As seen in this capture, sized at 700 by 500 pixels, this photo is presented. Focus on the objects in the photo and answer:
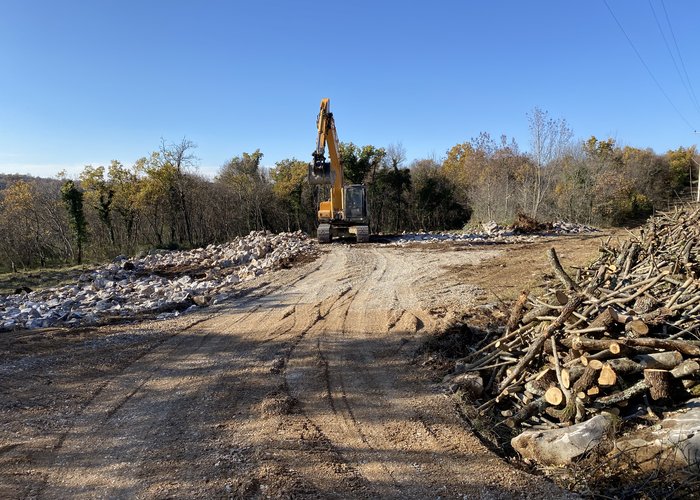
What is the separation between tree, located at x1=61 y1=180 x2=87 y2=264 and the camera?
101 feet

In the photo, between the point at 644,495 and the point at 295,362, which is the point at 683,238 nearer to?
the point at 644,495

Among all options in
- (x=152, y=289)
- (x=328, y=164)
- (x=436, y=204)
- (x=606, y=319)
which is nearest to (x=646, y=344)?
(x=606, y=319)

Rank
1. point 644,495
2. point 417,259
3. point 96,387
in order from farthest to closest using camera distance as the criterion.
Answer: point 417,259
point 96,387
point 644,495

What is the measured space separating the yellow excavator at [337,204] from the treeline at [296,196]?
10066mm

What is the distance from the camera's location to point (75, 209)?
31.4 meters

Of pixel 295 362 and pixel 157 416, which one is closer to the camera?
pixel 157 416

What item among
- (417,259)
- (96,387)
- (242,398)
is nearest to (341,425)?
(242,398)

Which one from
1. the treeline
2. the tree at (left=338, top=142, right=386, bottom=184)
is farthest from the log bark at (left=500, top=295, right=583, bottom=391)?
the tree at (left=338, top=142, right=386, bottom=184)

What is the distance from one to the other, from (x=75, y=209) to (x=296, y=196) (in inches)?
679

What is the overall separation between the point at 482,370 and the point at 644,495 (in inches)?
97.9

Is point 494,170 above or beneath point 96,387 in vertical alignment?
above

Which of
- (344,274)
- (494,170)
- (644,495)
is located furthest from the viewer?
(494,170)

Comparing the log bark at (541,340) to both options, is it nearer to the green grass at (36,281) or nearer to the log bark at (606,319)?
the log bark at (606,319)

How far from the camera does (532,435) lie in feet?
14.0
